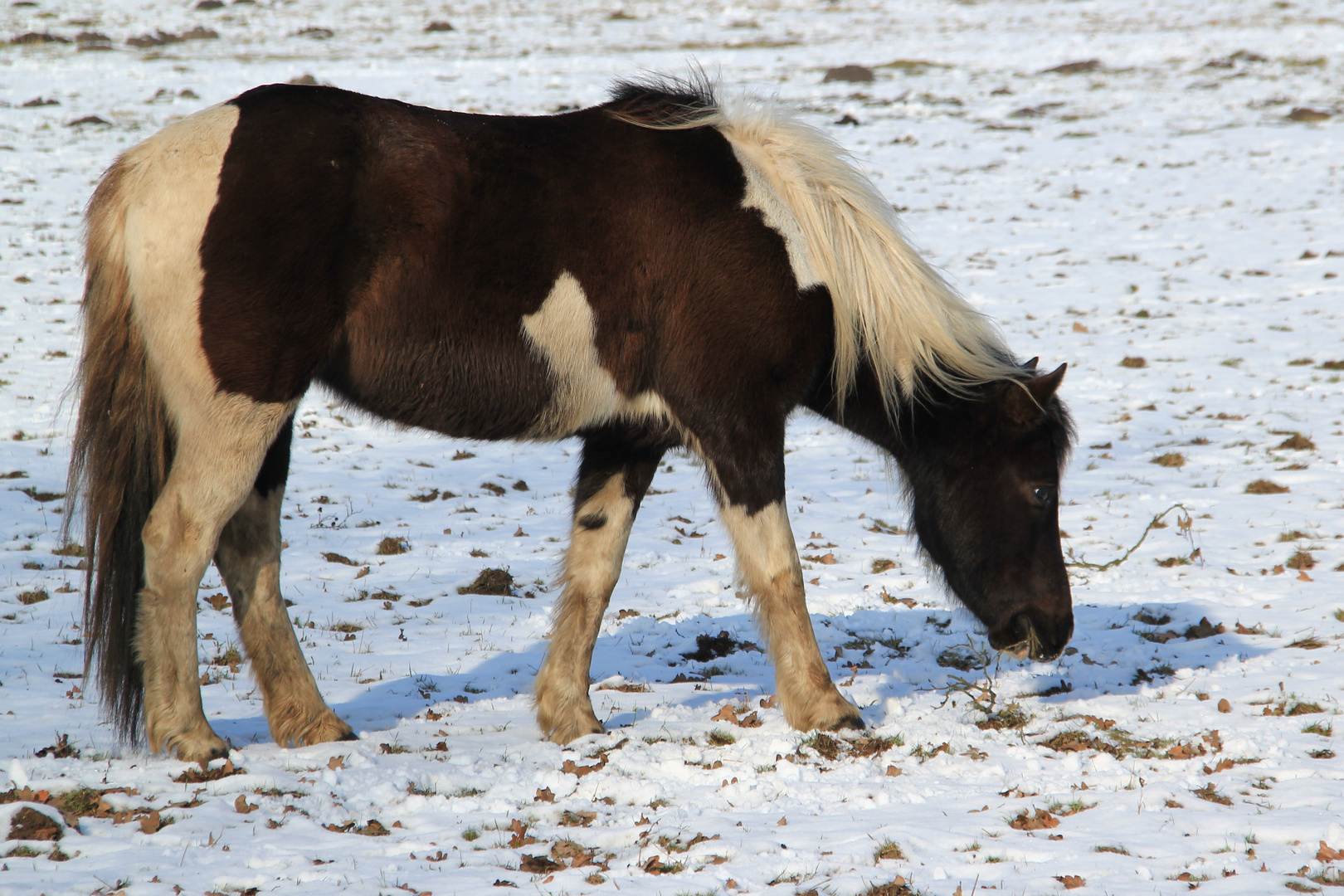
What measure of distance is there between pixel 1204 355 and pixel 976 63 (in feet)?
71.0

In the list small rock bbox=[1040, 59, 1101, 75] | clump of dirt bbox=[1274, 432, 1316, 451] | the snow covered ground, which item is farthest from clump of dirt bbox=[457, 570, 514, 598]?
small rock bbox=[1040, 59, 1101, 75]

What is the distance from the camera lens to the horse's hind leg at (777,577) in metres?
4.09

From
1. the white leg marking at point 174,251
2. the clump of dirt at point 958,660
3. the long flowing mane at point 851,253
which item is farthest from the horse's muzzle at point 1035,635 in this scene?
the white leg marking at point 174,251

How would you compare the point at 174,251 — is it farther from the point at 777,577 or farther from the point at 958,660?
the point at 958,660

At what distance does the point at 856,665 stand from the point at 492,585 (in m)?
2.15

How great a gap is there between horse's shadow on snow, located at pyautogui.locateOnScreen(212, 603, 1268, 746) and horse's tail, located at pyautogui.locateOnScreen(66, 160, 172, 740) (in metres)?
0.62

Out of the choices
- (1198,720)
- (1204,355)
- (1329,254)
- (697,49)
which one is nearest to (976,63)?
(697,49)

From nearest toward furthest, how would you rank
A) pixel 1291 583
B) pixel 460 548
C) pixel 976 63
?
pixel 1291 583 < pixel 460 548 < pixel 976 63

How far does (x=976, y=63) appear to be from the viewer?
2962 cm

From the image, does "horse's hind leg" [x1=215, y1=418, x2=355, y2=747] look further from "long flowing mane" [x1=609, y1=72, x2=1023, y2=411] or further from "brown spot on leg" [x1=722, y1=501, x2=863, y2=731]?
"long flowing mane" [x1=609, y1=72, x2=1023, y2=411]

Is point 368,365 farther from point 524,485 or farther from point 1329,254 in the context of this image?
point 1329,254

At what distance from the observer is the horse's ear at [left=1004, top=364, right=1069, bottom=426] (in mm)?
4316

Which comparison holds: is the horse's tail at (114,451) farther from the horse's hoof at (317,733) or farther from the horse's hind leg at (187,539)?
the horse's hoof at (317,733)

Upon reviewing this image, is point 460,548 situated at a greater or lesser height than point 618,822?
lesser
